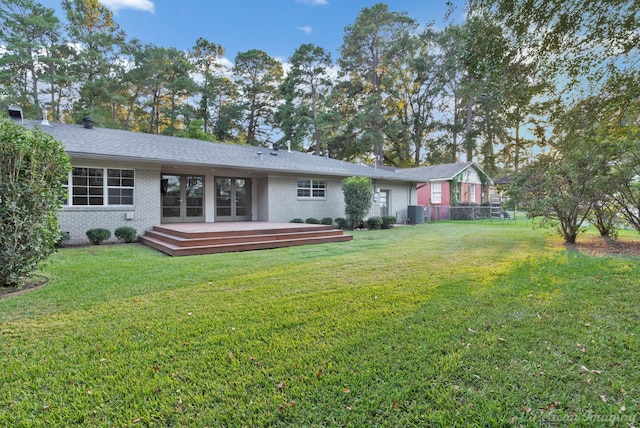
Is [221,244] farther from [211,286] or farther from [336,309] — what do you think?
[336,309]

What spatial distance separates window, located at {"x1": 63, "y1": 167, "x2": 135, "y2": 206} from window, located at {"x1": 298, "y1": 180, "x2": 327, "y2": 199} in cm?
635

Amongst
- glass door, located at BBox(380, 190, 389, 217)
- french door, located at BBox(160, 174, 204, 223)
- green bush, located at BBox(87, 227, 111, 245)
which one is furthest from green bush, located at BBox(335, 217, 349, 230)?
green bush, located at BBox(87, 227, 111, 245)

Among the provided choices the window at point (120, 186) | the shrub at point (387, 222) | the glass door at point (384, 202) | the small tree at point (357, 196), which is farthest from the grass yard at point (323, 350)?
the glass door at point (384, 202)

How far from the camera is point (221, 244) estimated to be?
8180 mm

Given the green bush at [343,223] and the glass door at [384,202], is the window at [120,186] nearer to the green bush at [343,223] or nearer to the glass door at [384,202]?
the green bush at [343,223]

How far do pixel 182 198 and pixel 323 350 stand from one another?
422 inches

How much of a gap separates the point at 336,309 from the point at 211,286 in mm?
2087

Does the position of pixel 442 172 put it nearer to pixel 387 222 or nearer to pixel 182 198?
pixel 387 222

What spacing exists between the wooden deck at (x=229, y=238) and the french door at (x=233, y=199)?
10.1 ft

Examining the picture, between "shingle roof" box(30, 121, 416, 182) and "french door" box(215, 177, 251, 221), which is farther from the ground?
"shingle roof" box(30, 121, 416, 182)

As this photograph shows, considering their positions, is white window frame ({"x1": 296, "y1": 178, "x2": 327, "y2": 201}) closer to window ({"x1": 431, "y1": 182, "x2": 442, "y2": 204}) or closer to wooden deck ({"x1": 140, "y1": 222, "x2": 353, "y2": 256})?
wooden deck ({"x1": 140, "y1": 222, "x2": 353, "y2": 256})

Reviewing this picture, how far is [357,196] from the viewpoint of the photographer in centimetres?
1358

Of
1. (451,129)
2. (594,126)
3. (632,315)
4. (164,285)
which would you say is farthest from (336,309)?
(451,129)

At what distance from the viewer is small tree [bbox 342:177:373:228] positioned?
44.3ft
